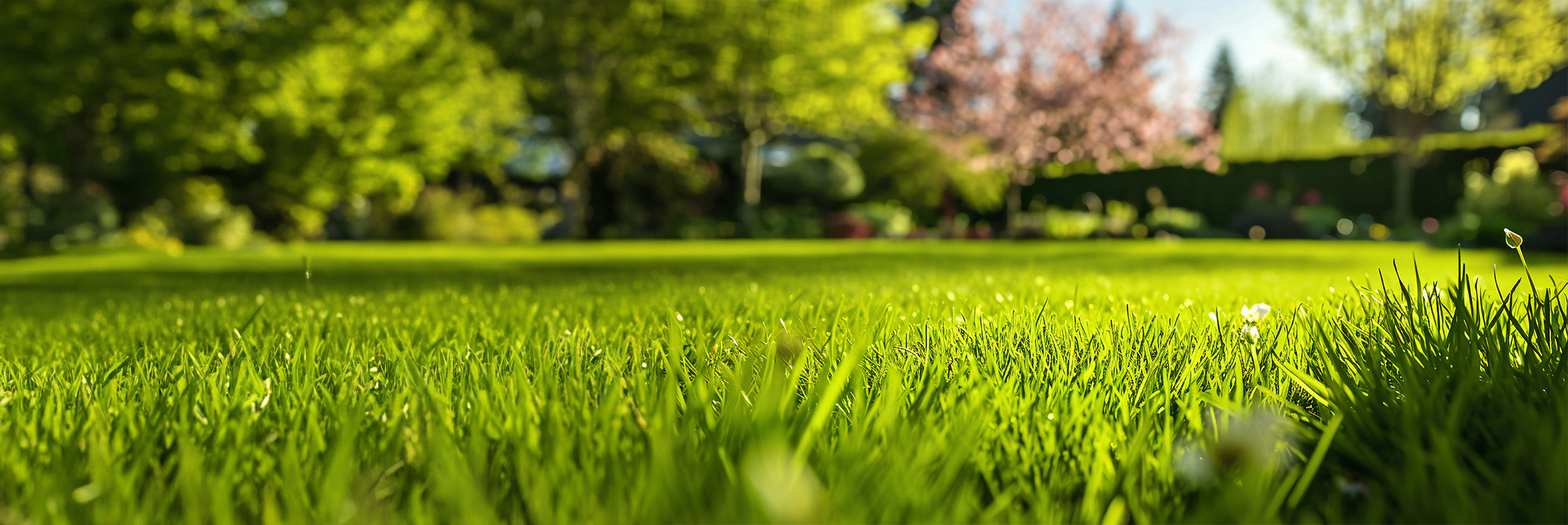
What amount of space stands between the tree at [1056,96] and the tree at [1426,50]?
4.42 meters

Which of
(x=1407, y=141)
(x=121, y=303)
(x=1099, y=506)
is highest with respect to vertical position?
(x=1407, y=141)

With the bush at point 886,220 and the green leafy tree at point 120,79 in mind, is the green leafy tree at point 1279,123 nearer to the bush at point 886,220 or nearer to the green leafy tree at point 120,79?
the bush at point 886,220

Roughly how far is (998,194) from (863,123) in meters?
5.80

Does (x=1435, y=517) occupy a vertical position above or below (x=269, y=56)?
below

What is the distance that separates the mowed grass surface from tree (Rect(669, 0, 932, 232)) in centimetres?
1980

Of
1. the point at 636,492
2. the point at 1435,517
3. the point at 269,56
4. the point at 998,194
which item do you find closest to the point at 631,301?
the point at 636,492

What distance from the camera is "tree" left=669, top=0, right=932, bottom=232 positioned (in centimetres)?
2205

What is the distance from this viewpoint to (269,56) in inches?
561

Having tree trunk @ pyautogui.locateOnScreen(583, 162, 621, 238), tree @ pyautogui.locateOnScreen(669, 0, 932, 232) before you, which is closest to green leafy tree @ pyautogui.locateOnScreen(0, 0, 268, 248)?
tree @ pyautogui.locateOnScreen(669, 0, 932, 232)

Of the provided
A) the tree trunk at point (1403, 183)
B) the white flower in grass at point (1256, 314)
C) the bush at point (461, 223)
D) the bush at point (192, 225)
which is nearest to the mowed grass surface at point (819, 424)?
the white flower in grass at point (1256, 314)

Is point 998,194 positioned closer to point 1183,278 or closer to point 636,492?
point 1183,278

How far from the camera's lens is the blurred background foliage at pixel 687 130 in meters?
14.8

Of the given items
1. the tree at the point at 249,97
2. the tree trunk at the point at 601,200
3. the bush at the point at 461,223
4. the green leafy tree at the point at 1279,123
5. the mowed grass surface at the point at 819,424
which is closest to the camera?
the mowed grass surface at the point at 819,424

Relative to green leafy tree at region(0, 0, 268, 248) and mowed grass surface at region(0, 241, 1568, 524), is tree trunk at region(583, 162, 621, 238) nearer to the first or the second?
green leafy tree at region(0, 0, 268, 248)
